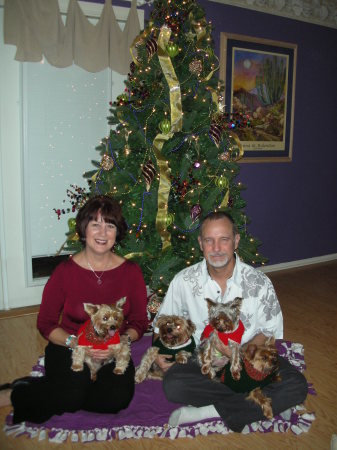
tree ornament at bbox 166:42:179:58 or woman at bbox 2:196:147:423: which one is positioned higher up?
tree ornament at bbox 166:42:179:58

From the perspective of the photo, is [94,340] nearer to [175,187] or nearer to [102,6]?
[175,187]

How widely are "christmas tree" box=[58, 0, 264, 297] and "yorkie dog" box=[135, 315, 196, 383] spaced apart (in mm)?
730

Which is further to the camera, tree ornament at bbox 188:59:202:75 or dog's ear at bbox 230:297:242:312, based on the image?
tree ornament at bbox 188:59:202:75

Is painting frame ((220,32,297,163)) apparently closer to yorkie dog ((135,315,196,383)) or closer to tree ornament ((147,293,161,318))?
tree ornament ((147,293,161,318))

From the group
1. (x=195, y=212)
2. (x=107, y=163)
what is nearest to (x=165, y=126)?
(x=107, y=163)

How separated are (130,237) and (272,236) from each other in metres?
2.81

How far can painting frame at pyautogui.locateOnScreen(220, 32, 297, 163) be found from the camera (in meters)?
4.72

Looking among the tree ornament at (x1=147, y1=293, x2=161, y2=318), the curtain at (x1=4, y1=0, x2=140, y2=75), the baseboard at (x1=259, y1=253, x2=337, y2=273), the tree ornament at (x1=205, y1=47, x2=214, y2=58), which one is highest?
the curtain at (x1=4, y1=0, x2=140, y2=75)

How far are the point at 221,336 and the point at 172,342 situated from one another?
304 millimetres

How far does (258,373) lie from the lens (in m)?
2.15

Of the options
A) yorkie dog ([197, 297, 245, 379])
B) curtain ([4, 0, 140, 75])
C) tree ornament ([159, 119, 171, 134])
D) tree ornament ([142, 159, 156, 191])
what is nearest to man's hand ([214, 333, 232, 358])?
yorkie dog ([197, 297, 245, 379])

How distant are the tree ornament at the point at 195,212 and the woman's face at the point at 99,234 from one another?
→ 0.97 metres

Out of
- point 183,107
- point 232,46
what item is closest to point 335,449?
point 183,107

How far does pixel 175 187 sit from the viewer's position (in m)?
3.11
